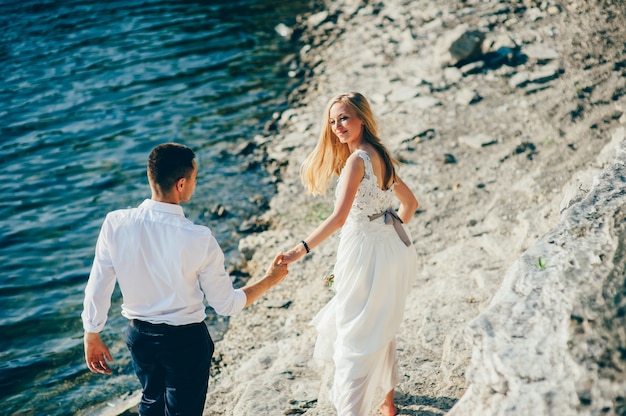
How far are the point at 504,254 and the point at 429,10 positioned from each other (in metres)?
8.98

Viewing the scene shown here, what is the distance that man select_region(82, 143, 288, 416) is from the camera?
3.83 metres

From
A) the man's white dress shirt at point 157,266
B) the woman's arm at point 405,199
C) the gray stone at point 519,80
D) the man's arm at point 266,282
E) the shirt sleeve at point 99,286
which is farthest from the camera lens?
the gray stone at point 519,80

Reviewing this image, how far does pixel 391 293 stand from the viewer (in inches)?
173

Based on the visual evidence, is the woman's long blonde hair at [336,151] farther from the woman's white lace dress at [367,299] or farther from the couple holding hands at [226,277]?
the woman's white lace dress at [367,299]

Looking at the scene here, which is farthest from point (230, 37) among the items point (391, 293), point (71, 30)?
point (391, 293)

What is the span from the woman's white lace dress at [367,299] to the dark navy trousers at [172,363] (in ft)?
3.14

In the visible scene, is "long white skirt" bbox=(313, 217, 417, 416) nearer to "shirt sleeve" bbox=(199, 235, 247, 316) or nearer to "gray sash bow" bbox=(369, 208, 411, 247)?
"gray sash bow" bbox=(369, 208, 411, 247)

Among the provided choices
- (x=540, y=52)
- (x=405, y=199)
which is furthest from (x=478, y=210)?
(x=540, y=52)

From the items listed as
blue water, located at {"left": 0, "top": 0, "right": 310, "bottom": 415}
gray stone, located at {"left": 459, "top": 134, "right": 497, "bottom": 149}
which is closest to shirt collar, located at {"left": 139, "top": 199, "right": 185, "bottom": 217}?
blue water, located at {"left": 0, "top": 0, "right": 310, "bottom": 415}

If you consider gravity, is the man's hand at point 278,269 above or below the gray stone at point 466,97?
above

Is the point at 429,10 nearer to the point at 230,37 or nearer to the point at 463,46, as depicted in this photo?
the point at 463,46

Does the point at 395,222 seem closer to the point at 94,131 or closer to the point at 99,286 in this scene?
the point at 99,286

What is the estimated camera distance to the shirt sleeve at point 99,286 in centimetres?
394

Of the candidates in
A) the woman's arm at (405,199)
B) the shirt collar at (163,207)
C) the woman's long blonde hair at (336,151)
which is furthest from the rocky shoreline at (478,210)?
the shirt collar at (163,207)
